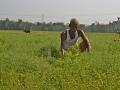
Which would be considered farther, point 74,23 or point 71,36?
point 71,36

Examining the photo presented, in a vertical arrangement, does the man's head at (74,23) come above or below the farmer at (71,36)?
above

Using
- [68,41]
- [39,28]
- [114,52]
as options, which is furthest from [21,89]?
[39,28]

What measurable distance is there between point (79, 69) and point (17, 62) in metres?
5.29

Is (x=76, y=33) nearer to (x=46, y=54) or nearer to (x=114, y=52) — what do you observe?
(x=114, y=52)

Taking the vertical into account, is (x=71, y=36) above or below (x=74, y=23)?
below

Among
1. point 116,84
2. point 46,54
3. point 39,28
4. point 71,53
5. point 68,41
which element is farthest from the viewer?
point 39,28

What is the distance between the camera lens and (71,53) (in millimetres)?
6102


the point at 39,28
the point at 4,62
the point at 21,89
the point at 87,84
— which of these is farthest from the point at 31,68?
the point at 39,28

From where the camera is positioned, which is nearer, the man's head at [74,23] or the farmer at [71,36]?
the man's head at [74,23]

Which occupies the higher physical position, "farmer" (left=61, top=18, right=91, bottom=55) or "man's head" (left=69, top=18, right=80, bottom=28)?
"man's head" (left=69, top=18, right=80, bottom=28)

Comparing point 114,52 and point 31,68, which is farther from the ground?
point 114,52

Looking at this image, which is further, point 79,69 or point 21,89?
point 21,89

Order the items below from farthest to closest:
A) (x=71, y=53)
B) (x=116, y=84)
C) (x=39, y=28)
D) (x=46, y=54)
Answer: (x=39, y=28), (x=46, y=54), (x=71, y=53), (x=116, y=84)

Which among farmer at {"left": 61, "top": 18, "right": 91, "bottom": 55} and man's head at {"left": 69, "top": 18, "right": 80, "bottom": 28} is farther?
farmer at {"left": 61, "top": 18, "right": 91, "bottom": 55}
